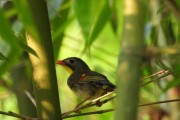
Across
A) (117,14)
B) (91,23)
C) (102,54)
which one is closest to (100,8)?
(91,23)

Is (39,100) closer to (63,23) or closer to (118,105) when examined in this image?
(118,105)

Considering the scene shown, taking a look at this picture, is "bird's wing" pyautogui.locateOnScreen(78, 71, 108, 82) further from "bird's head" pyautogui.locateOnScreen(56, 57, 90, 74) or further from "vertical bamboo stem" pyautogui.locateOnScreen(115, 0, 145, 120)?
"vertical bamboo stem" pyautogui.locateOnScreen(115, 0, 145, 120)

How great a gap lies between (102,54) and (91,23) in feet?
3.36

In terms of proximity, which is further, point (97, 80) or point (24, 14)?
point (97, 80)

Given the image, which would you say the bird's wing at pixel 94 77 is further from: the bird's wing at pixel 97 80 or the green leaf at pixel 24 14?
the green leaf at pixel 24 14

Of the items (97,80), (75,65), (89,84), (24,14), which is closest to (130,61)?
(24,14)

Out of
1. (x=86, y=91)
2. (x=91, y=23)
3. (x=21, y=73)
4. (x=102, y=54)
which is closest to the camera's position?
(x=91, y=23)

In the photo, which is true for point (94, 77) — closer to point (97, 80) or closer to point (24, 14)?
point (97, 80)

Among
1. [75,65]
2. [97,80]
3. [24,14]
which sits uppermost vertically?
[75,65]

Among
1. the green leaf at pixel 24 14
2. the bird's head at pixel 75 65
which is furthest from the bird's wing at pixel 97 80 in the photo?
the green leaf at pixel 24 14

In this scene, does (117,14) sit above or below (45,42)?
above

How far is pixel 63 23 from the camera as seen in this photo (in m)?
1.78

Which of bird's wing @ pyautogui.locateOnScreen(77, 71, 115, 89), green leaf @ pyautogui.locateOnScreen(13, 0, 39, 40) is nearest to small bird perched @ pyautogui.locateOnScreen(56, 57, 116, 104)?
bird's wing @ pyautogui.locateOnScreen(77, 71, 115, 89)

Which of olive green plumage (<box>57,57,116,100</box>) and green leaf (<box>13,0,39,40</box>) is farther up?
olive green plumage (<box>57,57,116,100</box>)
